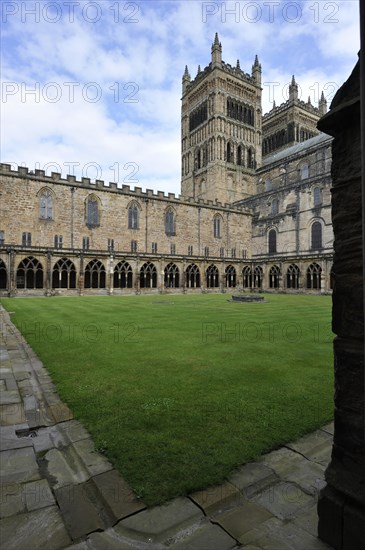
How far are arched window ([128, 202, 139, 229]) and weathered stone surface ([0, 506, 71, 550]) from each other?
34.7m

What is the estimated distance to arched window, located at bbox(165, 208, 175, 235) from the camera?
38.0 m

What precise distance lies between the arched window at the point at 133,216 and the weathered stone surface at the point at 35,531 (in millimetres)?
34714

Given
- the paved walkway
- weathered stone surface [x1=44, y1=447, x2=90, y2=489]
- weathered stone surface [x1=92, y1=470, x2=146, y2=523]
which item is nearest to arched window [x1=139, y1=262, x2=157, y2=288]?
the paved walkway

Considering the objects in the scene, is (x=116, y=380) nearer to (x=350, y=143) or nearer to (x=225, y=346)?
(x=225, y=346)

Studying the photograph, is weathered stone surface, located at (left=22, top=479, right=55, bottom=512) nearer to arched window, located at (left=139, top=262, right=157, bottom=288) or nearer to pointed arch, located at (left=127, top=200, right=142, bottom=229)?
arched window, located at (left=139, top=262, right=157, bottom=288)

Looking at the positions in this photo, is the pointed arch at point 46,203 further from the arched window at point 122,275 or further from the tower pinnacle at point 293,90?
the tower pinnacle at point 293,90

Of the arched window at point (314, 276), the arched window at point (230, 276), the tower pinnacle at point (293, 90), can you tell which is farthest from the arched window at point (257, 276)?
the tower pinnacle at point (293, 90)

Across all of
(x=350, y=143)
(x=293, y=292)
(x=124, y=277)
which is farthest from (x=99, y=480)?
(x=293, y=292)

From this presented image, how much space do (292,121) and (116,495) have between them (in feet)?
229

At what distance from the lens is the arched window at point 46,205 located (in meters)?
30.9

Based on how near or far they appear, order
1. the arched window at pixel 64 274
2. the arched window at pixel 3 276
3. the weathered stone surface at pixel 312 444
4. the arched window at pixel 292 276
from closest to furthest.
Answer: the weathered stone surface at pixel 312 444, the arched window at pixel 3 276, the arched window at pixel 64 274, the arched window at pixel 292 276

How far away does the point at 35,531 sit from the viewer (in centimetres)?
186

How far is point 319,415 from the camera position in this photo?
339cm

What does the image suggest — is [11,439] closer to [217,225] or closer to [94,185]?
[94,185]
